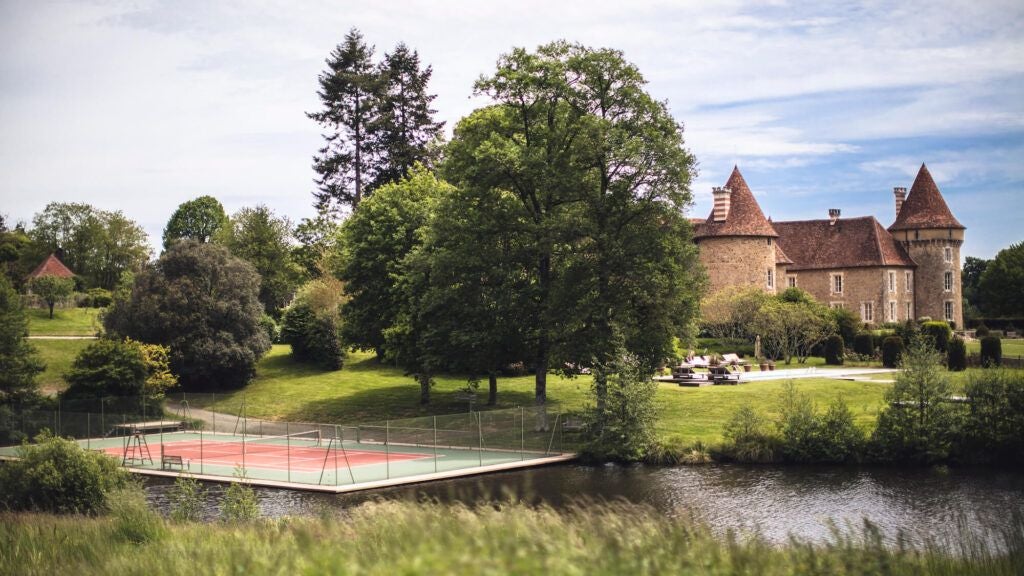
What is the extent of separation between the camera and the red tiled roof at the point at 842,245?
73.4m

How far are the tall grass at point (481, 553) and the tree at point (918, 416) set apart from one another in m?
15.8

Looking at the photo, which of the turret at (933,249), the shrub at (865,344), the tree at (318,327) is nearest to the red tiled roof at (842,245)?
the turret at (933,249)

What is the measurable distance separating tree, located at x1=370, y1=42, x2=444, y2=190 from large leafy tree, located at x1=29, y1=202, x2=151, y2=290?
120 feet

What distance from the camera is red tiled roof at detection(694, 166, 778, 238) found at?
6600 cm

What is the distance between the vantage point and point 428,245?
3716cm

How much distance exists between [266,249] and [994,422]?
55.9 meters

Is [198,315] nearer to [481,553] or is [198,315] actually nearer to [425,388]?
[425,388]

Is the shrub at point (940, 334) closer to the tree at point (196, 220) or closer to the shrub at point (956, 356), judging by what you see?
the shrub at point (956, 356)

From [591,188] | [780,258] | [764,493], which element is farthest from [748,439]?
[780,258]

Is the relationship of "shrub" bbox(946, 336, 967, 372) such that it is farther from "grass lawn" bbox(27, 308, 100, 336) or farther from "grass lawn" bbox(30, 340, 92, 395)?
"grass lawn" bbox(27, 308, 100, 336)

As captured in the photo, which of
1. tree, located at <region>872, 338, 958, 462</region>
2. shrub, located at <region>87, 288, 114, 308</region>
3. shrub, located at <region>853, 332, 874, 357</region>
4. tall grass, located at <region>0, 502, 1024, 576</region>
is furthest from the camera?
shrub, located at <region>87, 288, 114, 308</region>

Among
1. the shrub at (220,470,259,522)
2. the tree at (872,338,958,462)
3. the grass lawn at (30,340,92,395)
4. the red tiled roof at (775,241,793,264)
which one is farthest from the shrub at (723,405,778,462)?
the red tiled roof at (775,241,793,264)

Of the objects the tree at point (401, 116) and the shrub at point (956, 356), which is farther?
the tree at point (401, 116)

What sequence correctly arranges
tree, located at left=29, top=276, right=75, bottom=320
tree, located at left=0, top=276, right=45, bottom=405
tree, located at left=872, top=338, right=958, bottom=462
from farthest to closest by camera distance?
1. tree, located at left=29, top=276, right=75, bottom=320
2. tree, located at left=0, top=276, right=45, bottom=405
3. tree, located at left=872, top=338, right=958, bottom=462
